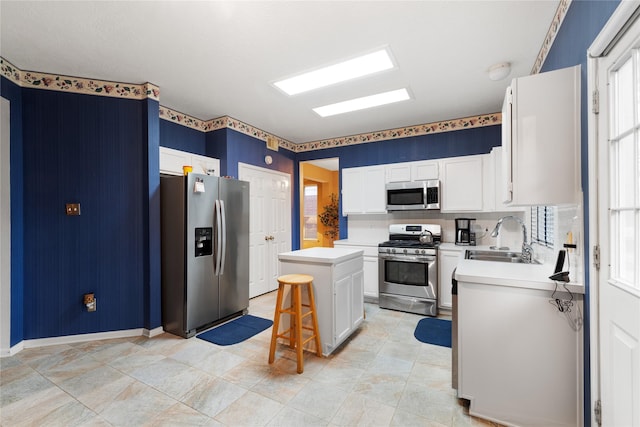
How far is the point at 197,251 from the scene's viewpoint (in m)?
3.02

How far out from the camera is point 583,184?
4.84 feet

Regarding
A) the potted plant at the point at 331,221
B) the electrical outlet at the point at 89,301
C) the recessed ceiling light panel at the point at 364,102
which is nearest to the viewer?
the electrical outlet at the point at 89,301

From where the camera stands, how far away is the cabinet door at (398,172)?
4039mm

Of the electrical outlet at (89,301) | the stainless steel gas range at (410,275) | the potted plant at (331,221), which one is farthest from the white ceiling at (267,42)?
the potted plant at (331,221)

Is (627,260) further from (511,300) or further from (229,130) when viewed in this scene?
(229,130)

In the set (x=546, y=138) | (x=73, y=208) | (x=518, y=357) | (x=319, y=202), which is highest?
(x=546, y=138)

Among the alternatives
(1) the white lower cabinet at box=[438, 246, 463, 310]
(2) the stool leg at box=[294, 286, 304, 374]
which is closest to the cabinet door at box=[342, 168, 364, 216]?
(1) the white lower cabinet at box=[438, 246, 463, 310]

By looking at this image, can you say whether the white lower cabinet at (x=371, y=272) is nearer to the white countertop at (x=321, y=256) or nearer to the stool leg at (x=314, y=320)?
the white countertop at (x=321, y=256)

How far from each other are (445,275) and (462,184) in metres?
1.21

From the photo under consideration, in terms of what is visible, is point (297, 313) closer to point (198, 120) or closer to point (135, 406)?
point (135, 406)

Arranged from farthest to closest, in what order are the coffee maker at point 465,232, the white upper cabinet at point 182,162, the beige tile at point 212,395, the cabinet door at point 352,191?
the cabinet door at point 352,191 → the coffee maker at point 465,232 → the white upper cabinet at point 182,162 → the beige tile at point 212,395

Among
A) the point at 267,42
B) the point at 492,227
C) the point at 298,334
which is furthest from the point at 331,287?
the point at 492,227

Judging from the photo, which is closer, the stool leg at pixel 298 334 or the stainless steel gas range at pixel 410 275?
the stool leg at pixel 298 334

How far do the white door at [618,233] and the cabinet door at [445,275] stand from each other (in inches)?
83.2
